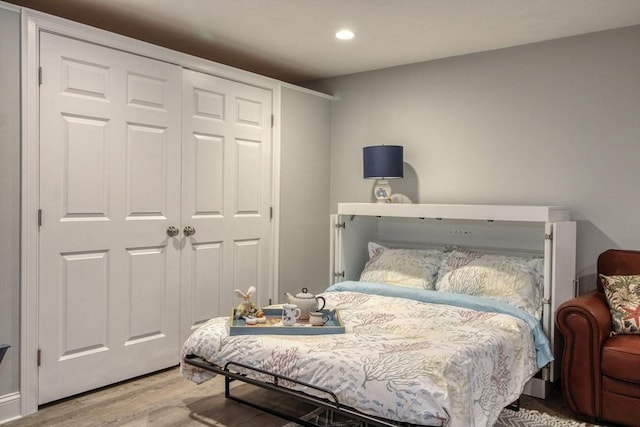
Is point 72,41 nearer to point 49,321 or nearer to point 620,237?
point 49,321

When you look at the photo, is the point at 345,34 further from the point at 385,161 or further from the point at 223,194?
the point at 223,194

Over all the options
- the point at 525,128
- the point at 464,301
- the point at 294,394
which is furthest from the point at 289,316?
the point at 525,128

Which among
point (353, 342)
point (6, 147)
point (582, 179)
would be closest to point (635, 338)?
point (582, 179)

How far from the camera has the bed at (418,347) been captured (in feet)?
6.46

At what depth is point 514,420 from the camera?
8.90 ft

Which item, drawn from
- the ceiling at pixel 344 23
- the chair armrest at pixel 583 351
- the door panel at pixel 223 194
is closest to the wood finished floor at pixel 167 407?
the chair armrest at pixel 583 351

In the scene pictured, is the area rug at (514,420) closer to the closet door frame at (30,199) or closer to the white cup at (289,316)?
the white cup at (289,316)

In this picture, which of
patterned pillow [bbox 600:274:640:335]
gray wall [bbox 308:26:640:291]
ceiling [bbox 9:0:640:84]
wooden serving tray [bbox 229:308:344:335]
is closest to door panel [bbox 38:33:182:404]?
ceiling [bbox 9:0:640:84]

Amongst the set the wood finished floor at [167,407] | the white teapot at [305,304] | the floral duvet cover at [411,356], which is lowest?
the wood finished floor at [167,407]

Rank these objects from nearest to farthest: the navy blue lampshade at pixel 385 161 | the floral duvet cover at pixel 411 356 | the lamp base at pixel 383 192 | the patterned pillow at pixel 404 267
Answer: the floral duvet cover at pixel 411 356 → the patterned pillow at pixel 404 267 → the navy blue lampshade at pixel 385 161 → the lamp base at pixel 383 192

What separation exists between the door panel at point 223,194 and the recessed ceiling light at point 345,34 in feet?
2.79

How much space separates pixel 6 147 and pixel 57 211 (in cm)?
43

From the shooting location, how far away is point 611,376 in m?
2.61

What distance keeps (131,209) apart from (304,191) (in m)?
1.67
